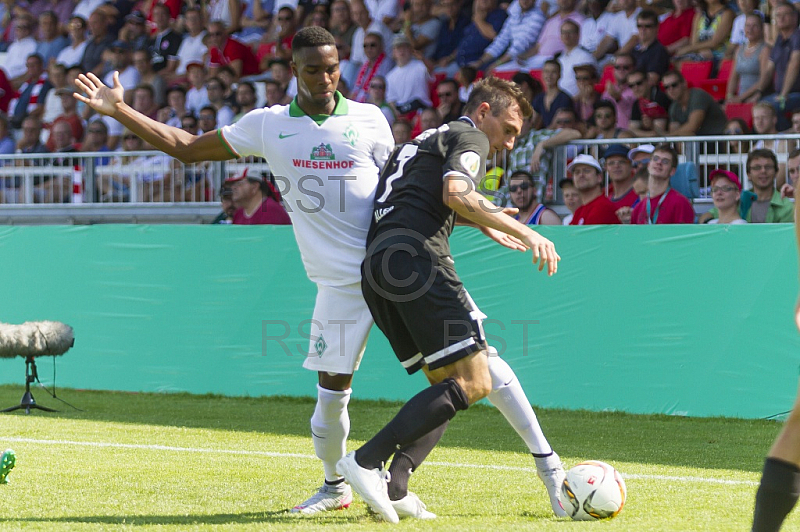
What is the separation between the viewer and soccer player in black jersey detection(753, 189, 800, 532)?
10.7 ft

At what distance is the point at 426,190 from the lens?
14.6ft

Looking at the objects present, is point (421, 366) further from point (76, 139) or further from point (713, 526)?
point (76, 139)

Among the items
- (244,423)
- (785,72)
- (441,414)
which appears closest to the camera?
(441,414)

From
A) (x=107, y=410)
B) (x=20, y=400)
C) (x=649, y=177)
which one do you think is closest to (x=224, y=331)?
(x=107, y=410)

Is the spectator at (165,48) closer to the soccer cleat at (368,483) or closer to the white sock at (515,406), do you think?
the white sock at (515,406)

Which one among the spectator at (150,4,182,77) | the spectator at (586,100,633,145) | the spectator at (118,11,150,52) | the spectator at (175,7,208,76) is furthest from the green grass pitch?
the spectator at (118,11,150,52)

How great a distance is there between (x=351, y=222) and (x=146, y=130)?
3.38 ft

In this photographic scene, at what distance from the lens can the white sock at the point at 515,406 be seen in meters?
4.73

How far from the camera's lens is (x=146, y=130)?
15.3 feet

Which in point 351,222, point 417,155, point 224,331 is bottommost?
point 224,331

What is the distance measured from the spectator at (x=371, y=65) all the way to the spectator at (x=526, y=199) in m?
4.44

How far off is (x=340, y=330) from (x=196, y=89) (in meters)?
11.3

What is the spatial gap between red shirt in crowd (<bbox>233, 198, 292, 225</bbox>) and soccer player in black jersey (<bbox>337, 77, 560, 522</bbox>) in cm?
585

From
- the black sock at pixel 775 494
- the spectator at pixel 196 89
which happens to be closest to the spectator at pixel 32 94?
the spectator at pixel 196 89
